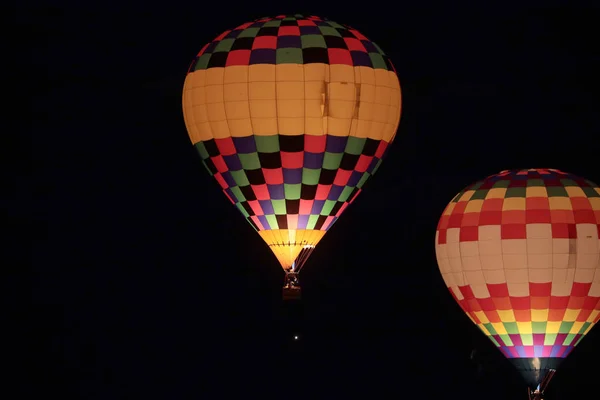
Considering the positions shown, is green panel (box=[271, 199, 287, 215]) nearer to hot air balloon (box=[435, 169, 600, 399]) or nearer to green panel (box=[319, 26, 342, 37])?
green panel (box=[319, 26, 342, 37])

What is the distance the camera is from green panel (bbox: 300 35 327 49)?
17922mm

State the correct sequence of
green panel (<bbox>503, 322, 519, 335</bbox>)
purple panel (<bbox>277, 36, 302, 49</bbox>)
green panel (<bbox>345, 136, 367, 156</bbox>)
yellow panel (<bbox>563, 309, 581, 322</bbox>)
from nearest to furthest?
purple panel (<bbox>277, 36, 302, 49</bbox>), green panel (<bbox>345, 136, 367, 156</bbox>), yellow panel (<bbox>563, 309, 581, 322</bbox>), green panel (<bbox>503, 322, 519, 335</bbox>)

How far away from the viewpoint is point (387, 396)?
99.7 feet

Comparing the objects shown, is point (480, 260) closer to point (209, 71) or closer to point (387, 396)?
point (209, 71)

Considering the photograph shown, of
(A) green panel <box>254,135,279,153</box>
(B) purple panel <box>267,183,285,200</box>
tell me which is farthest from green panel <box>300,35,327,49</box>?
(B) purple panel <box>267,183,285,200</box>

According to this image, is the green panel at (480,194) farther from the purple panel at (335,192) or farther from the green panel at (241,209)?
the green panel at (241,209)

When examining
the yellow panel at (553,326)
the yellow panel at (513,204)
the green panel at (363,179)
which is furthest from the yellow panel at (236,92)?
the yellow panel at (553,326)

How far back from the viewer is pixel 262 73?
58.4 feet

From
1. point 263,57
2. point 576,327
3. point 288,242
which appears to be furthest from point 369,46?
point 576,327

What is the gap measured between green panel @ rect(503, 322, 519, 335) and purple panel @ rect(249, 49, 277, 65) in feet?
13.7

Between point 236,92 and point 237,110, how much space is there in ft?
0.62

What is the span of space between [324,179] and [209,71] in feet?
5.51

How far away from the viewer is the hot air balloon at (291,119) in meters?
17.8

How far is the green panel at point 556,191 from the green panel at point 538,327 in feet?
4.78
